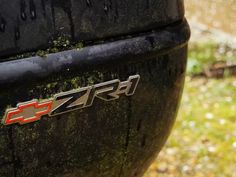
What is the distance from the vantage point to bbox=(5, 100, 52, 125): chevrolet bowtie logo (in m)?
0.99

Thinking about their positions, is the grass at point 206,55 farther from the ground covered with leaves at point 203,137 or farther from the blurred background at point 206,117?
the ground covered with leaves at point 203,137

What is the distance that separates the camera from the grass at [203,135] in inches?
105

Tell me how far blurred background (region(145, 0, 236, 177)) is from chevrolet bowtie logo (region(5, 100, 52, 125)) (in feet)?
5.54

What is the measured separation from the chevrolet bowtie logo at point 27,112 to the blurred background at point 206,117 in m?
1.69

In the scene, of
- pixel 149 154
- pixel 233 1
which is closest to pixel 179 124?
pixel 149 154

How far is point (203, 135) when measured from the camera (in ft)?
9.70

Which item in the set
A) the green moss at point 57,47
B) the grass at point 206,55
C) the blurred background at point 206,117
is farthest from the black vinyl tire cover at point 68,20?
the grass at point 206,55

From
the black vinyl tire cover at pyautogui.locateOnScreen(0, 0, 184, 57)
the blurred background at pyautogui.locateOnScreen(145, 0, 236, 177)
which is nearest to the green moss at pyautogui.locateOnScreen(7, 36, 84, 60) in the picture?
the black vinyl tire cover at pyautogui.locateOnScreen(0, 0, 184, 57)

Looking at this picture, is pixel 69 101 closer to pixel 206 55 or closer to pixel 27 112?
pixel 27 112

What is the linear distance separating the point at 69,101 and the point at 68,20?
159 millimetres

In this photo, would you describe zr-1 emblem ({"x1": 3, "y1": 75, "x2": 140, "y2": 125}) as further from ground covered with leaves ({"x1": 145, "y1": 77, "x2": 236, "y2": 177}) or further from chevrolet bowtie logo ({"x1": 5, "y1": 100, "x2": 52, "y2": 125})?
ground covered with leaves ({"x1": 145, "y1": 77, "x2": 236, "y2": 177})

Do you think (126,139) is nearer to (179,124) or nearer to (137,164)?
(137,164)

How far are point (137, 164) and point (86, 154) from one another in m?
0.21

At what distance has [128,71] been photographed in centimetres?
112
